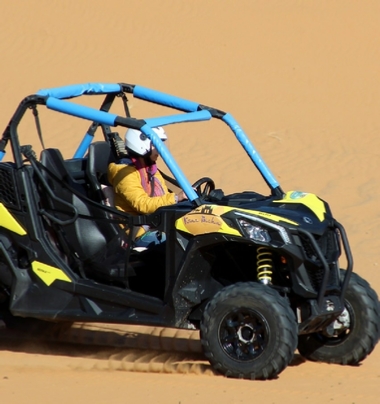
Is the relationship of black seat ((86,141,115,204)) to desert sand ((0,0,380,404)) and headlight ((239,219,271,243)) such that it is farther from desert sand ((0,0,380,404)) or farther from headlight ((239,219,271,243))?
headlight ((239,219,271,243))

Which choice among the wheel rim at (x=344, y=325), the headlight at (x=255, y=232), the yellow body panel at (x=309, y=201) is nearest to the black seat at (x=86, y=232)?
the headlight at (x=255, y=232)

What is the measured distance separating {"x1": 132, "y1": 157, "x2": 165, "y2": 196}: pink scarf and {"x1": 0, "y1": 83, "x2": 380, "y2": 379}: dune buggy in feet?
1.17

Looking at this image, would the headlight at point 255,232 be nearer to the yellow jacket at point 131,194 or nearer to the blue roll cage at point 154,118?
the blue roll cage at point 154,118

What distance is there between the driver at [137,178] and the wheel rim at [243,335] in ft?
3.43

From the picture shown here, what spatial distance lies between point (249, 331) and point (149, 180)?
1666 mm

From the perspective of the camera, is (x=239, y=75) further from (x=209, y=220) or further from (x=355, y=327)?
(x=209, y=220)

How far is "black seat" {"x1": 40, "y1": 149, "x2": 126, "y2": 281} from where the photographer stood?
709 centimetres

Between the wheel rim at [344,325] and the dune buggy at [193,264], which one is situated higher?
the dune buggy at [193,264]

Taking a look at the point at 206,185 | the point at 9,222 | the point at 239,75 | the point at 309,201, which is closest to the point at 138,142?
the point at 206,185

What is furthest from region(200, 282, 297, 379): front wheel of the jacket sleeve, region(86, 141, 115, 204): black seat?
region(86, 141, 115, 204): black seat

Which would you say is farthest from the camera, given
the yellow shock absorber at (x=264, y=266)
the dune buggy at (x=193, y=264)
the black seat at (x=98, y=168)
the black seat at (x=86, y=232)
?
the black seat at (x=98, y=168)

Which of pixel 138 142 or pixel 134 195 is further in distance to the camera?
pixel 138 142

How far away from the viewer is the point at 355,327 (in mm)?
7008

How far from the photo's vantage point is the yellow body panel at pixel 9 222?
23.8 ft
